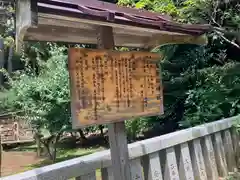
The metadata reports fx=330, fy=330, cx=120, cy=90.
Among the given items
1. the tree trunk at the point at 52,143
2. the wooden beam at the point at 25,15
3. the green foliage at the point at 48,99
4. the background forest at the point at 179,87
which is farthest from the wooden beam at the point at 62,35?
the tree trunk at the point at 52,143

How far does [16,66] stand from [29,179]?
58.9ft

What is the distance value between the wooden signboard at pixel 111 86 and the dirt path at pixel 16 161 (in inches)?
258

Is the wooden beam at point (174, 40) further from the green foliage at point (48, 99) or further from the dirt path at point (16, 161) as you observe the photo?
the dirt path at point (16, 161)

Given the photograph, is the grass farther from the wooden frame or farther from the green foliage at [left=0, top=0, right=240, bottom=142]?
the wooden frame

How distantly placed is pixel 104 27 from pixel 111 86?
496 millimetres

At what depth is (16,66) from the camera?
63.2 ft

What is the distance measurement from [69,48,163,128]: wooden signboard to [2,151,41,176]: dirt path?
6561mm

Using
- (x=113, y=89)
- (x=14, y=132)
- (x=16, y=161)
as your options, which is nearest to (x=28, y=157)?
(x=16, y=161)

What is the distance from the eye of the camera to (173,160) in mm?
3684

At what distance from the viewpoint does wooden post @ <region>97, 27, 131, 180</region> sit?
275 centimetres

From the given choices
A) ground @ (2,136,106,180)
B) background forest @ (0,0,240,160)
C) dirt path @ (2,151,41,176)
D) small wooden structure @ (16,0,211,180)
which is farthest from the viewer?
ground @ (2,136,106,180)

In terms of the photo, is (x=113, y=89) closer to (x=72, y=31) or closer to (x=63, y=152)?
(x=72, y=31)

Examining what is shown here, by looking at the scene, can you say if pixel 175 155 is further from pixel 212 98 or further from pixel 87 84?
pixel 212 98

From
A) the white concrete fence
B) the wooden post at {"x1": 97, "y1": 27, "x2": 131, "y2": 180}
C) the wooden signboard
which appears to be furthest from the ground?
the wooden signboard
